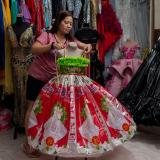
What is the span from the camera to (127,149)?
2359 mm

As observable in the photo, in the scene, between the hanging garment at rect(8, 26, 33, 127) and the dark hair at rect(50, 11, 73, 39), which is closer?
the dark hair at rect(50, 11, 73, 39)

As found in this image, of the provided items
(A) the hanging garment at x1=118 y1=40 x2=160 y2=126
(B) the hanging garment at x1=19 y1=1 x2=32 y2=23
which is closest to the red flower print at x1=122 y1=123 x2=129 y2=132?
(A) the hanging garment at x1=118 y1=40 x2=160 y2=126

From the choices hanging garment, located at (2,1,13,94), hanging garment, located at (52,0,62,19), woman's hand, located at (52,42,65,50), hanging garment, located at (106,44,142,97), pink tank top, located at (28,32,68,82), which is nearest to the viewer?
woman's hand, located at (52,42,65,50)

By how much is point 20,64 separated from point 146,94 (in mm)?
1108

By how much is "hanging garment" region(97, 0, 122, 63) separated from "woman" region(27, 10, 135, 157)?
53.4 inches

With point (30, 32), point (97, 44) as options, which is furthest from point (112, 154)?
point (97, 44)

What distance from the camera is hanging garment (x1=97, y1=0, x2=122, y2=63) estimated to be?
335 cm

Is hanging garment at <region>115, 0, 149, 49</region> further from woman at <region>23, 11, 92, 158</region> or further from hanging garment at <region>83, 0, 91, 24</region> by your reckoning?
woman at <region>23, 11, 92, 158</region>

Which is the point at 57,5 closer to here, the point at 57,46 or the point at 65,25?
the point at 65,25

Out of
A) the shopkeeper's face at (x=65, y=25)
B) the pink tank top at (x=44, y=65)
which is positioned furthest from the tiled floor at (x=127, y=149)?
the shopkeeper's face at (x=65, y=25)

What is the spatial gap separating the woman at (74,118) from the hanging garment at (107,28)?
53.4 inches

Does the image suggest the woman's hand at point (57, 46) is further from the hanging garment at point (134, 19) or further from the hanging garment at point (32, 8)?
the hanging garment at point (134, 19)

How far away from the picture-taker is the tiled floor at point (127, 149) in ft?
7.27

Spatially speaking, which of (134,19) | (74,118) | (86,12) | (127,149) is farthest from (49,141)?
(134,19)
